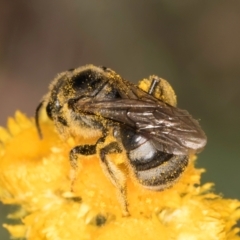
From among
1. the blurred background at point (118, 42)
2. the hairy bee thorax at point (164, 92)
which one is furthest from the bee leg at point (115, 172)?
the blurred background at point (118, 42)

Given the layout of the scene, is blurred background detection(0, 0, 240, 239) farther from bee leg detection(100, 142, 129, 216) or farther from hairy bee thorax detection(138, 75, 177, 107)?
bee leg detection(100, 142, 129, 216)

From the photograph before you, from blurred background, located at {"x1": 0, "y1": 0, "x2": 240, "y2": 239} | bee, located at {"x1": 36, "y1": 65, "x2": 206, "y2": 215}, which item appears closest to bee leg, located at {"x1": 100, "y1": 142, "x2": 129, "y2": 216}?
bee, located at {"x1": 36, "y1": 65, "x2": 206, "y2": 215}

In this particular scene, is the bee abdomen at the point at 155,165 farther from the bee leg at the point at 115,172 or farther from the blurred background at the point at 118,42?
the blurred background at the point at 118,42

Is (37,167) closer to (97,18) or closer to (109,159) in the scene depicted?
(109,159)

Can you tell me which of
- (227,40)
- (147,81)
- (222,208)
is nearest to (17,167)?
(147,81)

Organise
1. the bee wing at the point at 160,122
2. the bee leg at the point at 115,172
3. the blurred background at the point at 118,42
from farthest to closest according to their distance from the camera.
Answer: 1. the blurred background at the point at 118,42
2. the bee leg at the point at 115,172
3. the bee wing at the point at 160,122

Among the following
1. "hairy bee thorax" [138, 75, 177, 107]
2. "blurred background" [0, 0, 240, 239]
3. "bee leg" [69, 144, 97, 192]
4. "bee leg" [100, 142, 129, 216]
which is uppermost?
"blurred background" [0, 0, 240, 239]

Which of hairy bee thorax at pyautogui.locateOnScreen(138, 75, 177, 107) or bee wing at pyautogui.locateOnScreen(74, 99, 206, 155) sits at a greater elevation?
hairy bee thorax at pyautogui.locateOnScreen(138, 75, 177, 107)
